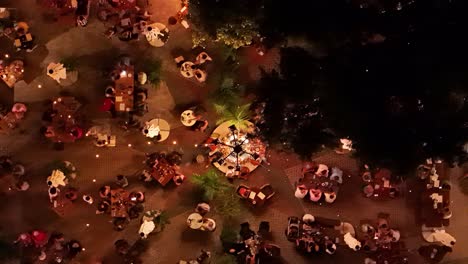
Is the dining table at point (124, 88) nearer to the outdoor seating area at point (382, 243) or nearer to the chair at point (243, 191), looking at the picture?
the chair at point (243, 191)

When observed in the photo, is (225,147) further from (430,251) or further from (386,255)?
(430,251)

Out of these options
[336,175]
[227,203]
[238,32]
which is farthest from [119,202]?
[336,175]

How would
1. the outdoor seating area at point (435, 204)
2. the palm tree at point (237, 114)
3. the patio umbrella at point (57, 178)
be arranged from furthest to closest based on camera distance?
1. the outdoor seating area at point (435, 204)
2. the patio umbrella at point (57, 178)
3. the palm tree at point (237, 114)

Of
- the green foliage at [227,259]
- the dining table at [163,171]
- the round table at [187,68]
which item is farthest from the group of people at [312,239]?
the round table at [187,68]

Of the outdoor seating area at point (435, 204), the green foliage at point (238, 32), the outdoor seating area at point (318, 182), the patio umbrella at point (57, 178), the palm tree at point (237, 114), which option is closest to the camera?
the green foliage at point (238, 32)

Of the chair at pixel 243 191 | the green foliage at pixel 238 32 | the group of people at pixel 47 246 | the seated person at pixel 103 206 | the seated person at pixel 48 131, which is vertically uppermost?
the green foliage at pixel 238 32

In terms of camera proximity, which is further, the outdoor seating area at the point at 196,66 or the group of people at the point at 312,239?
the outdoor seating area at the point at 196,66

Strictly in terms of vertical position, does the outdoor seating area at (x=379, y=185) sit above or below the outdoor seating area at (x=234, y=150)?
above
